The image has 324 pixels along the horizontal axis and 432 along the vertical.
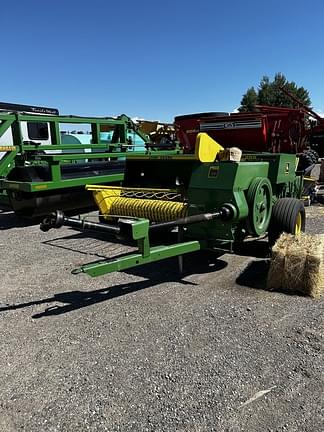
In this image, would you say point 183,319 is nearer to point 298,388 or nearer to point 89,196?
point 298,388

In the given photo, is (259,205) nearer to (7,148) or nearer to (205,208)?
(205,208)

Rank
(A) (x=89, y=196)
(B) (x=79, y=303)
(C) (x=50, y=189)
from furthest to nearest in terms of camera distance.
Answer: (A) (x=89, y=196), (C) (x=50, y=189), (B) (x=79, y=303)

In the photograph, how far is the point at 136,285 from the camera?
4164mm

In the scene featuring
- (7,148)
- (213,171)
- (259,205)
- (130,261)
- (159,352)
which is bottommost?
(159,352)

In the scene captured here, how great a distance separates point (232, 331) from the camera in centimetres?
320

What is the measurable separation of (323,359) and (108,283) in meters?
2.21

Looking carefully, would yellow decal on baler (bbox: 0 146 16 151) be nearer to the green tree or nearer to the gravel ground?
the gravel ground

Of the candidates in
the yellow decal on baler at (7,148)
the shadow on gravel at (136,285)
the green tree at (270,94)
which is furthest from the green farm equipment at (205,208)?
the green tree at (270,94)

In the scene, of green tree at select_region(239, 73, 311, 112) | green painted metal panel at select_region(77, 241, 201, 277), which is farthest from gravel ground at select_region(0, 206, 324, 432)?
green tree at select_region(239, 73, 311, 112)

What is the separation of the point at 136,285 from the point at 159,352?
130 cm

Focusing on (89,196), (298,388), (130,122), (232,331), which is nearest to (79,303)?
(232,331)

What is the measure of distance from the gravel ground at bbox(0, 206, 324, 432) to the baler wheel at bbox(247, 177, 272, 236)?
471mm

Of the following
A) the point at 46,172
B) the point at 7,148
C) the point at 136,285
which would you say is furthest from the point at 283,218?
the point at 7,148

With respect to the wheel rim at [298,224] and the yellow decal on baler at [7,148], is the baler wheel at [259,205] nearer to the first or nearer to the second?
the wheel rim at [298,224]
